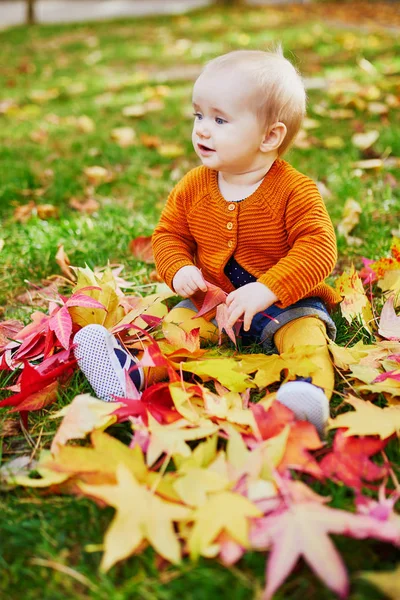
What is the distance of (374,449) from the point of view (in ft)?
4.27

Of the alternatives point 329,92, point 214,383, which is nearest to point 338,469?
point 214,383

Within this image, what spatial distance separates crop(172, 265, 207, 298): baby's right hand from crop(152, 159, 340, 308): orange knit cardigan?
0.09 feet

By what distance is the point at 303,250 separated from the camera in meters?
1.61

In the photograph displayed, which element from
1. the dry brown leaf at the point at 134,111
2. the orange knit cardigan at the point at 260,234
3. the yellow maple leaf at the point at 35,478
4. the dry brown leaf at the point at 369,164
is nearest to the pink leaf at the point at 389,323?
the orange knit cardigan at the point at 260,234

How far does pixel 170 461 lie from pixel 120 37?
737 cm

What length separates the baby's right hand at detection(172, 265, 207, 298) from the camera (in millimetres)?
1709

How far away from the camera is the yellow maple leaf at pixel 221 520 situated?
1071 millimetres

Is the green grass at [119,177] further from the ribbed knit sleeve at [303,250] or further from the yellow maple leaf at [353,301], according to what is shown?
the ribbed knit sleeve at [303,250]

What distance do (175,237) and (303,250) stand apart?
43 centimetres

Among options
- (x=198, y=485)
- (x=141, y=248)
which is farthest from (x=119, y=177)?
(x=198, y=485)

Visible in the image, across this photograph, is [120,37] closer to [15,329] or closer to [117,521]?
[15,329]

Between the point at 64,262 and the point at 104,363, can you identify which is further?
the point at 64,262

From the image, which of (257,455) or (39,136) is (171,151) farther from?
(257,455)

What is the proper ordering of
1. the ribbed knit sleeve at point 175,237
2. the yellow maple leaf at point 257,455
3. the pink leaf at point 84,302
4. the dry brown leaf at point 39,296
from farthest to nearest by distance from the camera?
the dry brown leaf at point 39,296 → the ribbed knit sleeve at point 175,237 → the pink leaf at point 84,302 → the yellow maple leaf at point 257,455
